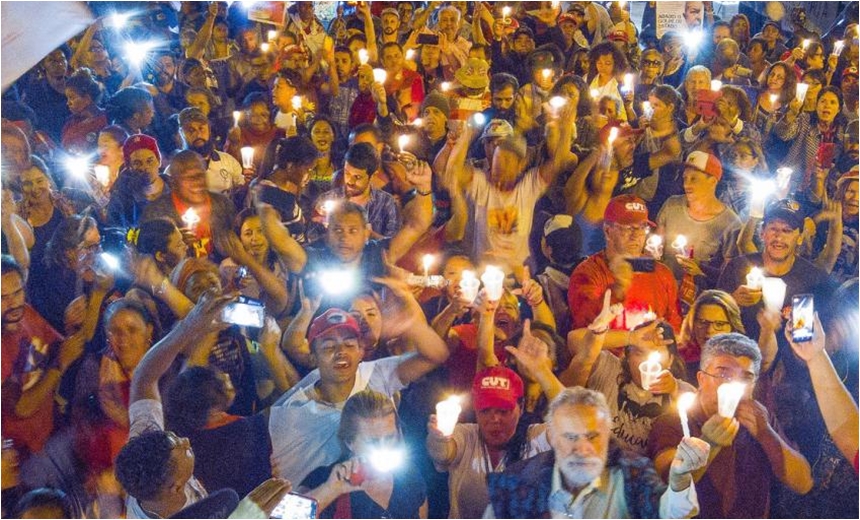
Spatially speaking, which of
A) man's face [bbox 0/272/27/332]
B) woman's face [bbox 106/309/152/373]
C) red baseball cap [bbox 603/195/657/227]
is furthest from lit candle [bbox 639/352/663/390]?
man's face [bbox 0/272/27/332]

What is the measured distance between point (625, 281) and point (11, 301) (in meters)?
3.54

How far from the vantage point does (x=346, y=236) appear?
5.16 m

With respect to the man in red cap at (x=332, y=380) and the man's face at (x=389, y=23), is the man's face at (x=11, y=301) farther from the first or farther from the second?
the man's face at (x=389, y=23)

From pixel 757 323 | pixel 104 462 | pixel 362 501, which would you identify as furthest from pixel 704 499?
pixel 104 462

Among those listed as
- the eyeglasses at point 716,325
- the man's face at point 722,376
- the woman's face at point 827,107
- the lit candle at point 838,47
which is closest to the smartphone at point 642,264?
the eyeglasses at point 716,325

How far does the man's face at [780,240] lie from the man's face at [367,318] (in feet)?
8.00

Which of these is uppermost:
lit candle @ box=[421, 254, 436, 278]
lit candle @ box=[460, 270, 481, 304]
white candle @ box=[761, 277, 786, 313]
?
lit candle @ box=[421, 254, 436, 278]

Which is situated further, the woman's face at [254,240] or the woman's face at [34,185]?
the woman's face at [34,185]

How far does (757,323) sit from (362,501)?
8.12 ft

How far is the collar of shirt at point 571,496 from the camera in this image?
4227 mm

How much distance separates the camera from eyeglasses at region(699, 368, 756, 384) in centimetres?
456

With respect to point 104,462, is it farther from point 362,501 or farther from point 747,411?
point 747,411

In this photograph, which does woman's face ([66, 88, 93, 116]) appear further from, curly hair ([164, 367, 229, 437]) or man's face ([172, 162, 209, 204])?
curly hair ([164, 367, 229, 437])

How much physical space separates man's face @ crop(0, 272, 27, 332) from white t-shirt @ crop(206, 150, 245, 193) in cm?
137
